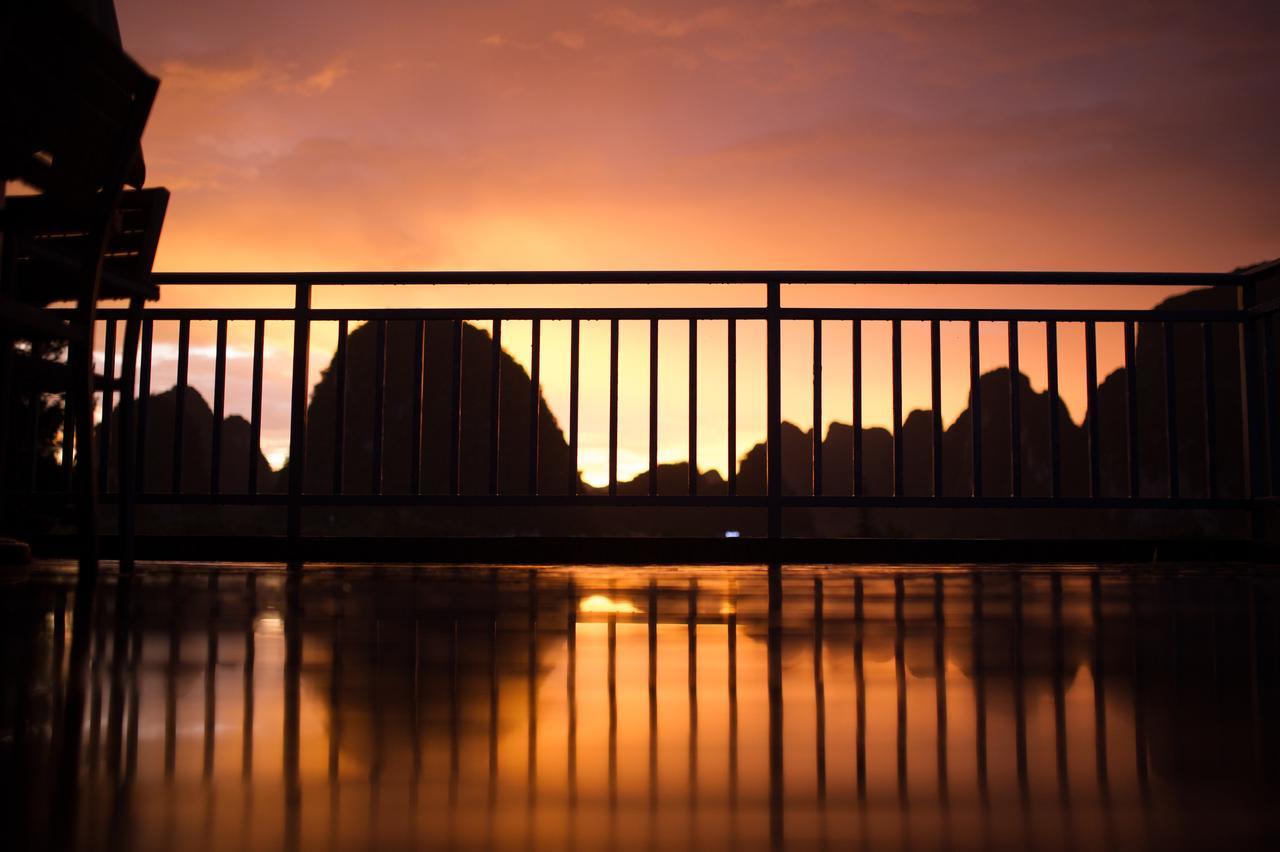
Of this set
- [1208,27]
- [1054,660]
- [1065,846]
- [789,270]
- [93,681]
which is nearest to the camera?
[1065,846]

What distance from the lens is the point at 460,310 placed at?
370 cm

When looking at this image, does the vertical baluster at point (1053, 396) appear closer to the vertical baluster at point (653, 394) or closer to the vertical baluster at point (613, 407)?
the vertical baluster at point (653, 394)

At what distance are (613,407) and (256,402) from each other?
3.80 ft

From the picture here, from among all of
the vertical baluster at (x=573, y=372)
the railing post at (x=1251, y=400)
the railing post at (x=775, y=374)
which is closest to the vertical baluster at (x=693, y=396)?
the railing post at (x=775, y=374)

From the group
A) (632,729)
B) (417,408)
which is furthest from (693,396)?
(632,729)

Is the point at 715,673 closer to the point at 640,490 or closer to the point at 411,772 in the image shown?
the point at 411,772

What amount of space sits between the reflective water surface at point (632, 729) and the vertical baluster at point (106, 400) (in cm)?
146

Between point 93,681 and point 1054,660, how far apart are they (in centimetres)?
92

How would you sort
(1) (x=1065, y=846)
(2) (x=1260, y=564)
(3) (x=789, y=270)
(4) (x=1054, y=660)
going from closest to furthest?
(1) (x=1065, y=846) → (4) (x=1054, y=660) → (2) (x=1260, y=564) → (3) (x=789, y=270)

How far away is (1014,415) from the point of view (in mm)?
3807

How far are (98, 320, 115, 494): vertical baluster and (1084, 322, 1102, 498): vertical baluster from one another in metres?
2.94

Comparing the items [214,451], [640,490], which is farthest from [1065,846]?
[214,451]

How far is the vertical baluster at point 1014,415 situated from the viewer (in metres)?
3.64

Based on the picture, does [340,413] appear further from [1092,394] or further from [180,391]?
[1092,394]
